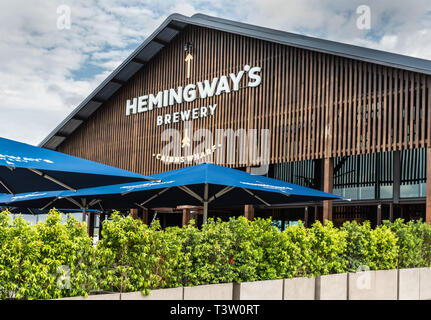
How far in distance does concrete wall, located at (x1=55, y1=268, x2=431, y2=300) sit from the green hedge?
0.47 feet

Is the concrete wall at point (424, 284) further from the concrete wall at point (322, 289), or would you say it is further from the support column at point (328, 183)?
the support column at point (328, 183)

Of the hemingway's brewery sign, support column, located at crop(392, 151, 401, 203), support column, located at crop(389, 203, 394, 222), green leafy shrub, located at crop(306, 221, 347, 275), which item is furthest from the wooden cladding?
green leafy shrub, located at crop(306, 221, 347, 275)

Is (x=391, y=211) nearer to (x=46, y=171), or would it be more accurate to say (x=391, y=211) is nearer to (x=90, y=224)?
(x=46, y=171)

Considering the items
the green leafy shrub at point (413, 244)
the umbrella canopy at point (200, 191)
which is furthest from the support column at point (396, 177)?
the umbrella canopy at point (200, 191)

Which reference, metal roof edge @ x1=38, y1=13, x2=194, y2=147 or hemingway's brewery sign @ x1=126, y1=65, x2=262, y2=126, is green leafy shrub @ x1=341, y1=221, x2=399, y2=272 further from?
metal roof edge @ x1=38, y1=13, x2=194, y2=147

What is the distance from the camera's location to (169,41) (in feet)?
81.8

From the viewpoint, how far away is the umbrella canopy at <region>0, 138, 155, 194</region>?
648 cm

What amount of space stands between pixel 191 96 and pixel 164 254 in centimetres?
1699

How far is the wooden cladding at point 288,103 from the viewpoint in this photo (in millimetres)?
16484

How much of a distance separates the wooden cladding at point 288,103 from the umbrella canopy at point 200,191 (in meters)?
6.20

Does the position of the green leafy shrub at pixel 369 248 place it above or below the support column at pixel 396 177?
below

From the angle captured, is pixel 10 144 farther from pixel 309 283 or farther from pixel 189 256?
pixel 309 283

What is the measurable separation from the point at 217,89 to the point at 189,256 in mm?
15688
